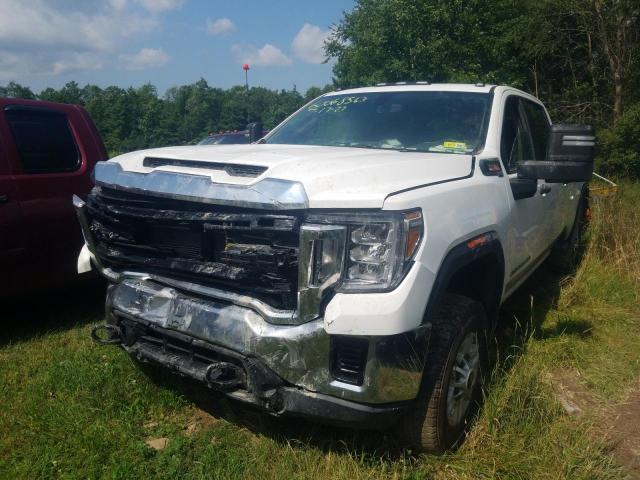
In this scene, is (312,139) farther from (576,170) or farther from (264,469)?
(264,469)

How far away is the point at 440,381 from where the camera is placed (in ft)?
7.75

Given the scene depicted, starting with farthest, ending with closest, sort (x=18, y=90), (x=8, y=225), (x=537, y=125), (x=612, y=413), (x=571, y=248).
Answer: (x=18, y=90) < (x=571, y=248) < (x=537, y=125) < (x=8, y=225) < (x=612, y=413)

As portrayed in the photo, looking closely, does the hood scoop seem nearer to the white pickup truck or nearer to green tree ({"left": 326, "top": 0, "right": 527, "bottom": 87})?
the white pickup truck

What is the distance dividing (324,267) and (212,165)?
806 mm

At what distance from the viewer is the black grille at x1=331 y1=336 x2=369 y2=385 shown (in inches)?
81.0

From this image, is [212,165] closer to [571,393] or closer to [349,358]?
[349,358]

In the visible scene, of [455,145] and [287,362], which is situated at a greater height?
[455,145]

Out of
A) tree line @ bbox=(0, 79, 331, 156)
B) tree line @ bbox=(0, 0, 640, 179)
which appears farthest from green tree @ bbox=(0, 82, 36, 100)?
tree line @ bbox=(0, 0, 640, 179)

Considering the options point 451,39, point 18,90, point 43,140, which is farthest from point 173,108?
point 43,140

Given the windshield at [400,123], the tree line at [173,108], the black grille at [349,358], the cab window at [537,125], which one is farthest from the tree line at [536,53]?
the tree line at [173,108]

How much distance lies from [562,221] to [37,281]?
4587 mm

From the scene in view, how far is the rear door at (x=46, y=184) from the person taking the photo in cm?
400

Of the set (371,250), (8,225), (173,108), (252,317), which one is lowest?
(173,108)

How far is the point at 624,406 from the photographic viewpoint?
318 cm
